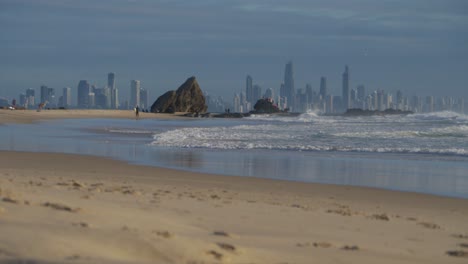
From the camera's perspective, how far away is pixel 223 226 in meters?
6.94

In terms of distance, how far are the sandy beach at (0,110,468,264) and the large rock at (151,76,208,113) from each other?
298 feet

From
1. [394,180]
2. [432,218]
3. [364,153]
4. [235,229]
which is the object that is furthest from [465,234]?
[364,153]

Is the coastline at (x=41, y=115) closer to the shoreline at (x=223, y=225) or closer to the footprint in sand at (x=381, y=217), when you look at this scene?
the shoreline at (x=223, y=225)

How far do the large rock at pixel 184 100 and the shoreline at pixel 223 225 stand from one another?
90917 millimetres

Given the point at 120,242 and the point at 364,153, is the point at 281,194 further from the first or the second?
the point at 364,153

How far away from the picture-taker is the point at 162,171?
49.2 feet

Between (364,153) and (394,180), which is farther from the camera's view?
(364,153)

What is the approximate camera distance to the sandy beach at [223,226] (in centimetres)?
514

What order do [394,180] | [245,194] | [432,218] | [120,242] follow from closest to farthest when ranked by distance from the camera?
[120,242] → [432,218] → [245,194] → [394,180]

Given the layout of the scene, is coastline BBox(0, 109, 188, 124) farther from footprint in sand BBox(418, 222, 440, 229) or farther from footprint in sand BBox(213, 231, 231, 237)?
footprint in sand BBox(213, 231, 231, 237)

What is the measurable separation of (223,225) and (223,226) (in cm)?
6

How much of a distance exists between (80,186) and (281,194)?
354 cm

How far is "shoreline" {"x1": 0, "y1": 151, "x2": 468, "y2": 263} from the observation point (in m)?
5.16

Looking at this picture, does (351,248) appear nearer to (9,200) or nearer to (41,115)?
(9,200)
